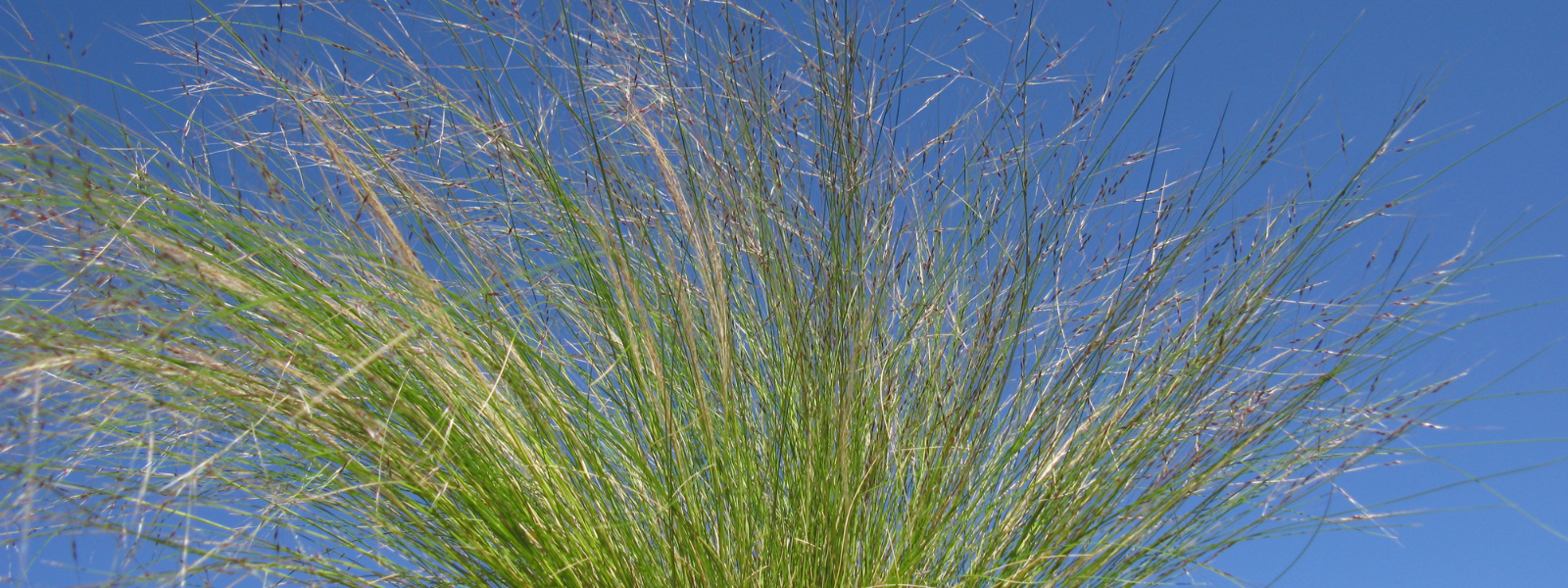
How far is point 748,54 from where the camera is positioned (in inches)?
85.2

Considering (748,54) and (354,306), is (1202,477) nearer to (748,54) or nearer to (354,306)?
(748,54)

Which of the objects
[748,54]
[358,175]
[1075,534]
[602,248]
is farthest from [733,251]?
[1075,534]

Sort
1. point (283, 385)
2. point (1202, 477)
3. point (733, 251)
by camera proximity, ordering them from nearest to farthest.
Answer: point (283, 385) → point (1202, 477) → point (733, 251)

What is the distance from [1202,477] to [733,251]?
0.94 meters

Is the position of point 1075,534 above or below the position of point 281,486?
above

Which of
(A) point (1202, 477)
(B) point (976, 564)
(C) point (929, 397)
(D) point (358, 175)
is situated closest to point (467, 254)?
(D) point (358, 175)

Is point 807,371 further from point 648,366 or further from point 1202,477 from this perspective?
point 1202,477

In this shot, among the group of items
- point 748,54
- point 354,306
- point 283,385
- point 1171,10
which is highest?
point 1171,10

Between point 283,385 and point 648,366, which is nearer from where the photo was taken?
point 283,385

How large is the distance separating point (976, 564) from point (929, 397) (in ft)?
1.11

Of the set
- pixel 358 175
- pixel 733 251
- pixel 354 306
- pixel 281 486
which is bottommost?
pixel 281 486

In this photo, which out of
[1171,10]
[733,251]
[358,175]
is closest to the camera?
[358,175]

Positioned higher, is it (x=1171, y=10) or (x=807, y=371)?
(x=1171, y=10)

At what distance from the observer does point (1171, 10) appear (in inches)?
84.7
